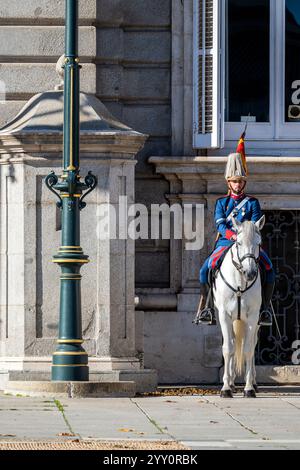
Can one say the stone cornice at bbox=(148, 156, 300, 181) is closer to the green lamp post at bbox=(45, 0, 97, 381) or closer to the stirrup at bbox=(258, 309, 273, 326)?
the stirrup at bbox=(258, 309, 273, 326)

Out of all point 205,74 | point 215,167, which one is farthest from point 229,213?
point 205,74

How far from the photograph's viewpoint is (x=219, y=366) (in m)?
20.9

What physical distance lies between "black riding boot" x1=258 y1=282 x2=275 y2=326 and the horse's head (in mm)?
719

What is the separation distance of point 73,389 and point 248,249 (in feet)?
7.94

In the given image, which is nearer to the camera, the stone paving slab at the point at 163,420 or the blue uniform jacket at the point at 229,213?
the stone paving slab at the point at 163,420

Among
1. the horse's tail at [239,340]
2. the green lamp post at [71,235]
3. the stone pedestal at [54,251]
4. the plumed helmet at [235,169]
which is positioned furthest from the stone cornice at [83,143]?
the horse's tail at [239,340]

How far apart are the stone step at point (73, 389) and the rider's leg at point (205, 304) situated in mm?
1406

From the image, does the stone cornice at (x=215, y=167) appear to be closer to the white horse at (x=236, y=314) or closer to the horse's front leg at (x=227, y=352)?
the white horse at (x=236, y=314)

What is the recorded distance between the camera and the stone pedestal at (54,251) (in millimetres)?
19078

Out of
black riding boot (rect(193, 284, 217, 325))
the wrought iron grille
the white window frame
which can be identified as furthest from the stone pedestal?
the white window frame

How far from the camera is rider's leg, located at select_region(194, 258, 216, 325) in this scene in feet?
61.6

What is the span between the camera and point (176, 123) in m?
21.2
